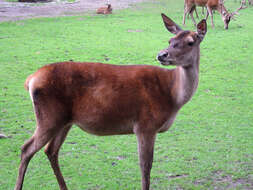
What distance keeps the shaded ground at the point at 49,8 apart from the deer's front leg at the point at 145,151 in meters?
12.6

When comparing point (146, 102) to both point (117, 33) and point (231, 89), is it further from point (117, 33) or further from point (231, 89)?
point (117, 33)

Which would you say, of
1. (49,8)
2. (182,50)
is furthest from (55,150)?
(49,8)

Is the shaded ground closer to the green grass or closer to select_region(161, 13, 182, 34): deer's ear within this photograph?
the green grass

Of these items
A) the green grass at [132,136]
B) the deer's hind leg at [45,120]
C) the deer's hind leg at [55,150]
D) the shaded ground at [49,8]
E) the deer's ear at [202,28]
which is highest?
the deer's ear at [202,28]

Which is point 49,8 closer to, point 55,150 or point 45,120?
point 55,150

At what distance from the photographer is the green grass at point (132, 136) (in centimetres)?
500

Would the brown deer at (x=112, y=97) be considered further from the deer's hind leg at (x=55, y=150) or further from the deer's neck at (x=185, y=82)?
the deer's hind leg at (x=55, y=150)

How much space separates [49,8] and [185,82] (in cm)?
1535

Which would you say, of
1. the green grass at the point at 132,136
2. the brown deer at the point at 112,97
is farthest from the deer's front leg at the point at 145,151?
the green grass at the point at 132,136

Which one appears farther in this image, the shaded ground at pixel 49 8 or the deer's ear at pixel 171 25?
the shaded ground at pixel 49 8

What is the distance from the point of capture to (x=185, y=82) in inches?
173

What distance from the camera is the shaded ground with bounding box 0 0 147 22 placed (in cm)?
1705

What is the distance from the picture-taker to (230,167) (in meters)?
5.24

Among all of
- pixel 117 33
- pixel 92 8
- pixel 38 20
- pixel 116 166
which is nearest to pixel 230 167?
pixel 116 166
